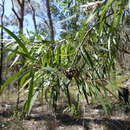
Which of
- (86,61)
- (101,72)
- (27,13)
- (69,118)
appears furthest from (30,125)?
(27,13)

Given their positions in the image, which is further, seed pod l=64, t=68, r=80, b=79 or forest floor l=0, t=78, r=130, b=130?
forest floor l=0, t=78, r=130, b=130

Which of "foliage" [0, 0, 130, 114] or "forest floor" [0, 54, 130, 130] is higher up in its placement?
"foliage" [0, 0, 130, 114]

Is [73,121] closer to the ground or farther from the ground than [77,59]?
closer to the ground

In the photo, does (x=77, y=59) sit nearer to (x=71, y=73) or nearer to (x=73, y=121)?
(x=71, y=73)

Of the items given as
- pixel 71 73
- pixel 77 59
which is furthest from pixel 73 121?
pixel 71 73

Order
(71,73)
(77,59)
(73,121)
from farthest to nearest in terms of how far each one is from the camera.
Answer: (73,121)
(77,59)
(71,73)

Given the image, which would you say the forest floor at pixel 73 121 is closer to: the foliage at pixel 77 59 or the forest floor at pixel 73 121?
the forest floor at pixel 73 121

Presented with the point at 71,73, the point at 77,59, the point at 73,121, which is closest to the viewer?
the point at 71,73

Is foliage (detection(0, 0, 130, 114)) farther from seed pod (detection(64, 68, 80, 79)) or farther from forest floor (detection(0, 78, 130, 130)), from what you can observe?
forest floor (detection(0, 78, 130, 130))

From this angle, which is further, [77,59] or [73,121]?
[73,121]

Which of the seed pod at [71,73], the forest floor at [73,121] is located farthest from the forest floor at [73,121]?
the seed pod at [71,73]

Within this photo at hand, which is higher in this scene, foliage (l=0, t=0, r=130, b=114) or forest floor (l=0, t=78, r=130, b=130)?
foliage (l=0, t=0, r=130, b=114)

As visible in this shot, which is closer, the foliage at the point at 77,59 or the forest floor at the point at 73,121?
the foliage at the point at 77,59

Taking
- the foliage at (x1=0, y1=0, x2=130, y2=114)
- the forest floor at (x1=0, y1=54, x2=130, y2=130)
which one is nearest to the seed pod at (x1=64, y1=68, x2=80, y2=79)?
the foliage at (x1=0, y1=0, x2=130, y2=114)
